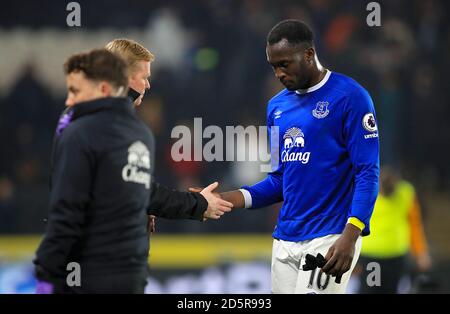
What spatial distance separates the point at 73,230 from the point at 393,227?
541 cm

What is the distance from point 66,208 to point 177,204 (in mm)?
1204

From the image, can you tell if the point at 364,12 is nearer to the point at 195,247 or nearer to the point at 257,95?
the point at 257,95

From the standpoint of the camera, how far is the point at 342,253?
13.7ft

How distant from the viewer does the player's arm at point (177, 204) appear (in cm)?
454

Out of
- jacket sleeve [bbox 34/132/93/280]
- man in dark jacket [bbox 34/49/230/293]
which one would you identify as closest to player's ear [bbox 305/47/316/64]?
man in dark jacket [bbox 34/49/230/293]

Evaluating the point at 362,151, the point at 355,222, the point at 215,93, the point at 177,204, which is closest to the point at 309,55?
the point at 362,151

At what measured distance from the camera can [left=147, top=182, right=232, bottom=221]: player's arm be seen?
14.9 ft

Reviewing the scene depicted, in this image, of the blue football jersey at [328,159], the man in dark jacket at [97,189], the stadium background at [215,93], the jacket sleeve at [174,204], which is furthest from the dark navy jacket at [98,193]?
the stadium background at [215,93]

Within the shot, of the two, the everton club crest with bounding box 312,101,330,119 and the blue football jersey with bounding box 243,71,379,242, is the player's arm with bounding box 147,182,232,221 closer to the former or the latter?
the blue football jersey with bounding box 243,71,379,242

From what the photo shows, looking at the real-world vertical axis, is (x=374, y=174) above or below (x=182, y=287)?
above

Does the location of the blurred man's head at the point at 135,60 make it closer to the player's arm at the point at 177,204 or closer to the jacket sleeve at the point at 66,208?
the player's arm at the point at 177,204

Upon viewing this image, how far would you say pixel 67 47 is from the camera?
1086 cm

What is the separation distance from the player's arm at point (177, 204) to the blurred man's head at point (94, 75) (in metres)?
0.91
